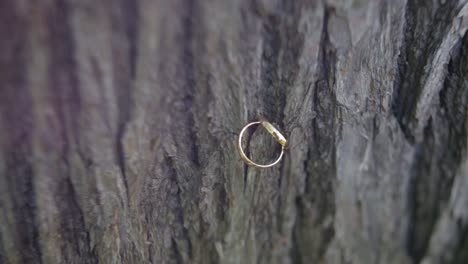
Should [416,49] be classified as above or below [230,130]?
above

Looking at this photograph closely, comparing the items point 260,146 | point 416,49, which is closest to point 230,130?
point 260,146

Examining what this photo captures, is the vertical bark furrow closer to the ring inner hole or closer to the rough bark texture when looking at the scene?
the rough bark texture

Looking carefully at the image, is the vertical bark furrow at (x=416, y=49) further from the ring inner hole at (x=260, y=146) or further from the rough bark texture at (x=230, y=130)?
the ring inner hole at (x=260, y=146)

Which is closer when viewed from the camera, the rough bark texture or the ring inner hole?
the rough bark texture

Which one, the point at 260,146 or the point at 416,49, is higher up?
the point at 416,49

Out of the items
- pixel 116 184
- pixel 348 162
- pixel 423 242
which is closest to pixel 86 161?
pixel 116 184

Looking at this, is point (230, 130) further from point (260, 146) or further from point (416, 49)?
point (416, 49)

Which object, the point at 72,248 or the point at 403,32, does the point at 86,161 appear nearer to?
the point at 72,248

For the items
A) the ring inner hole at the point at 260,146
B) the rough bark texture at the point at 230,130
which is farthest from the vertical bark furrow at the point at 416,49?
the ring inner hole at the point at 260,146

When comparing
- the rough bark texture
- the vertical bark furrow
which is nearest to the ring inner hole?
the rough bark texture
